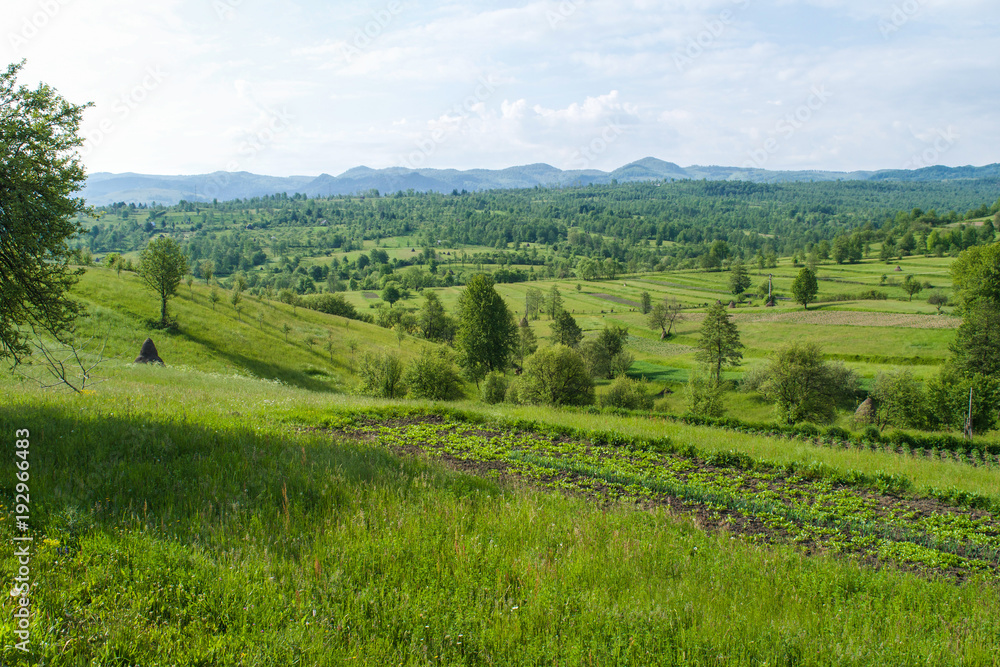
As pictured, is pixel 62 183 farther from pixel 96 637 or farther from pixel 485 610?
pixel 485 610

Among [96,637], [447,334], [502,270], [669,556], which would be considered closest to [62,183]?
[96,637]

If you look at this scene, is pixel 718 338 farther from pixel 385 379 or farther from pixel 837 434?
pixel 837 434

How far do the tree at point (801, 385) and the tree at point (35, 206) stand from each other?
52.8m

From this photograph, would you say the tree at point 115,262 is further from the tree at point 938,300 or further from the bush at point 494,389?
the tree at point 938,300

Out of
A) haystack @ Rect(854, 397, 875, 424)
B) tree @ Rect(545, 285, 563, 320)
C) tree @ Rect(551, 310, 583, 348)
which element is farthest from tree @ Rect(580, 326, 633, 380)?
tree @ Rect(545, 285, 563, 320)

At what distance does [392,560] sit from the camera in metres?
5.31

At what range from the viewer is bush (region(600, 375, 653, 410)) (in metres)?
57.1

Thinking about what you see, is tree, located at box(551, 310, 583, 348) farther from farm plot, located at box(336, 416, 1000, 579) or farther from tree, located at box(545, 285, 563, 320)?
farm plot, located at box(336, 416, 1000, 579)

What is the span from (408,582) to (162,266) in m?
60.3

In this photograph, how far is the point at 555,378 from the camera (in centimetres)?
4953

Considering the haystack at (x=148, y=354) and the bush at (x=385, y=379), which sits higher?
the haystack at (x=148, y=354)

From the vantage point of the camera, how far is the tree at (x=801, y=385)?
49.1 m

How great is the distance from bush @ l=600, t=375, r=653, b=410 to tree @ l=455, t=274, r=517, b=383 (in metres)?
12.9

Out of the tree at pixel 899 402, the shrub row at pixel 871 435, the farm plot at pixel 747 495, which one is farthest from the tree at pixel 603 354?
the farm plot at pixel 747 495
